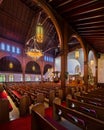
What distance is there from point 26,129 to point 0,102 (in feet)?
2.86

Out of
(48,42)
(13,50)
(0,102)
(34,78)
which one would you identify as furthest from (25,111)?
(34,78)

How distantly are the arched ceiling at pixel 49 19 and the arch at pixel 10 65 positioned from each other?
2785 mm

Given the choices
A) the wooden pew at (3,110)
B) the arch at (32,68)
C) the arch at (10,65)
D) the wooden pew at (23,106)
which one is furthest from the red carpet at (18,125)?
the arch at (32,68)

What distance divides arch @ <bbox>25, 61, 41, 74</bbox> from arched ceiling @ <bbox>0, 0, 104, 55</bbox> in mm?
3175

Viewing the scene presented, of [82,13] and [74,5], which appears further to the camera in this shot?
[82,13]

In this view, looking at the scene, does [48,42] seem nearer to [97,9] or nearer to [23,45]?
[23,45]

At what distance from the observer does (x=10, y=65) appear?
1880cm

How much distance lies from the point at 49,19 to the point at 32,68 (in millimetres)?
10354

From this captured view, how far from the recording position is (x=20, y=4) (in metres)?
12.6

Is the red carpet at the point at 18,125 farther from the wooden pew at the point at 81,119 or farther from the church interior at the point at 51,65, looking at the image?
the wooden pew at the point at 81,119

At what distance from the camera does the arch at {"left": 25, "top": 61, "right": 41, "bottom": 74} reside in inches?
846

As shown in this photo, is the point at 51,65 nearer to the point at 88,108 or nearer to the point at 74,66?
the point at 74,66

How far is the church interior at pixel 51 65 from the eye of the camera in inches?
110

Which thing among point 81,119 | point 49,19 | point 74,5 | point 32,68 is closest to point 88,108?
point 81,119
